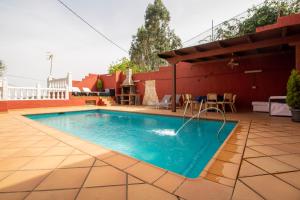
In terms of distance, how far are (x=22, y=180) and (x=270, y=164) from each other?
2.59 m

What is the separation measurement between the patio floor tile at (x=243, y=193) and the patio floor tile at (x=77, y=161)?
146 cm

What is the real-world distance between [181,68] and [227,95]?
12.8 feet

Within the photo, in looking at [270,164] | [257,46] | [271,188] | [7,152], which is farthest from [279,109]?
[7,152]

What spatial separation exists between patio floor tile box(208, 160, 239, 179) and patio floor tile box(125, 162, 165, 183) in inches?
21.8

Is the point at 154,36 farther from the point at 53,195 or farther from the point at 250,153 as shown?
the point at 53,195

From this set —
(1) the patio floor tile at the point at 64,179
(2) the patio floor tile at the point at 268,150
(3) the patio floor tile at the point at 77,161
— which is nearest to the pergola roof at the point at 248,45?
(2) the patio floor tile at the point at 268,150

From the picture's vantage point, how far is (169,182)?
1.39 metres

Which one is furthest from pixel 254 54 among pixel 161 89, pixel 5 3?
pixel 5 3

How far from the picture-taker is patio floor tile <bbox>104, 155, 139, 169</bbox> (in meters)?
1.75

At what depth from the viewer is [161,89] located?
37.3 feet

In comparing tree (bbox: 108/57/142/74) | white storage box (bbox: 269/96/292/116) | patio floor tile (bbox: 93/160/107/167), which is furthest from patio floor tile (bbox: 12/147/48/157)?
tree (bbox: 108/57/142/74)

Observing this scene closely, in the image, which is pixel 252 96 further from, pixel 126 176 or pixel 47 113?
pixel 47 113

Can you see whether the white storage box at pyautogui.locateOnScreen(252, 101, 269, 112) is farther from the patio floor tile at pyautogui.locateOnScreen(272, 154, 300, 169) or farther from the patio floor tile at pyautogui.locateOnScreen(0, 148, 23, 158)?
the patio floor tile at pyautogui.locateOnScreen(0, 148, 23, 158)

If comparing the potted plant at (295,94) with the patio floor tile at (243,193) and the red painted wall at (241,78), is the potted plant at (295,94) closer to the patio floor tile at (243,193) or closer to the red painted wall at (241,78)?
the red painted wall at (241,78)
